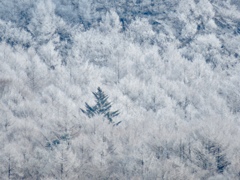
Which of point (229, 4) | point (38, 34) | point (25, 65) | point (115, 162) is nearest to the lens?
point (115, 162)

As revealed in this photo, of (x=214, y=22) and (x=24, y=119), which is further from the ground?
(x=214, y=22)

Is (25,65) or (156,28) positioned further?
(156,28)

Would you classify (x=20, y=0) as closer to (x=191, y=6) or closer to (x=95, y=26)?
(x=95, y=26)

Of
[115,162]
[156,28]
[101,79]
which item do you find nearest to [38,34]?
[101,79]

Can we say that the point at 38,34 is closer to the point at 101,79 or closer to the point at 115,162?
the point at 101,79

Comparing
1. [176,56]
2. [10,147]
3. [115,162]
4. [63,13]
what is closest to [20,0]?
[63,13]

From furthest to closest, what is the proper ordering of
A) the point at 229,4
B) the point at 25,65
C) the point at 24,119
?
the point at 229,4
the point at 25,65
the point at 24,119

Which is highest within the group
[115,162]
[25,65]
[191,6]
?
[191,6]
